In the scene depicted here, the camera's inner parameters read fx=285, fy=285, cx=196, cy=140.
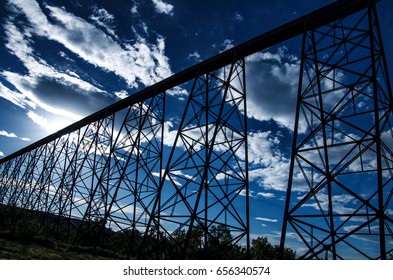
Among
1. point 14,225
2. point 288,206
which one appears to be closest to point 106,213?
point 288,206

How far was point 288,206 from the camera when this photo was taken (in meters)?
6.25

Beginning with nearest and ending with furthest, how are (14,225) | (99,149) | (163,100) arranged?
(163,100)
(99,149)
(14,225)

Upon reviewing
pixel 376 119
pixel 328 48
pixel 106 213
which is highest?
pixel 328 48

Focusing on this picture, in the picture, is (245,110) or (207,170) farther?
(245,110)

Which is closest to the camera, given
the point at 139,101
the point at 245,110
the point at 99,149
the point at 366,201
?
the point at 366,201

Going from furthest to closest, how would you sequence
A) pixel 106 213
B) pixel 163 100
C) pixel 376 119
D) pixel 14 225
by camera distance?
pixel 14 225
pixel 163 100
pixel 106 213
pixel 376 119

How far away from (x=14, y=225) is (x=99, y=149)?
421 inches

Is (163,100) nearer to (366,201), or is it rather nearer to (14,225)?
(366,201)

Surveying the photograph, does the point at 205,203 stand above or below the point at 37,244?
above

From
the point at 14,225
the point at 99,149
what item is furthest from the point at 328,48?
the point at 14,225

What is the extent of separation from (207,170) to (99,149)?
8.30 metres

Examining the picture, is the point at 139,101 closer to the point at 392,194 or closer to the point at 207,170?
the point at 207,170

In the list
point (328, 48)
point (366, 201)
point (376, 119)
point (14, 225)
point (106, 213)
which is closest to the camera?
point (366, 201)

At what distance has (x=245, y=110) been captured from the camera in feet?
33.2
